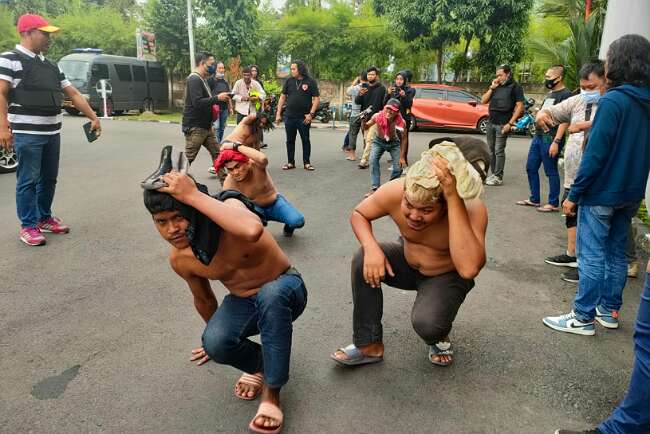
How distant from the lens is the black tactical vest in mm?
4539

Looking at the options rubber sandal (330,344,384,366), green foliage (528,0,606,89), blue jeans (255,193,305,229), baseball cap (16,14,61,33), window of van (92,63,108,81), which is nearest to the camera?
rubber sandal (330,344,384,366)

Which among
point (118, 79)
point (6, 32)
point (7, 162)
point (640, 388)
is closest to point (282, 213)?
point (640, 388)

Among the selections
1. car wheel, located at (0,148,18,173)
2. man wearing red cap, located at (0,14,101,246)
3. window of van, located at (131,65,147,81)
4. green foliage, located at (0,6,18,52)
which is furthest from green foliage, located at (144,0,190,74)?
man wearing red cap, located at (0,14,101,246)

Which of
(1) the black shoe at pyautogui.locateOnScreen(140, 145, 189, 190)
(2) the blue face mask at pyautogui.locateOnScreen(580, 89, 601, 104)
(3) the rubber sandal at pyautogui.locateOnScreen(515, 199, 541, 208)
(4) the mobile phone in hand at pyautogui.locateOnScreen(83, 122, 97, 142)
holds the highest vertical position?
(2) the blue face mask at pyautogui.locateOnScreen(580, 89, 601, 104)

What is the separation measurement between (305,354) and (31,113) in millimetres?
3555

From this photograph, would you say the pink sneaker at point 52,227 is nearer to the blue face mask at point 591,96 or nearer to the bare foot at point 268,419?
the bare foot at point 268,419

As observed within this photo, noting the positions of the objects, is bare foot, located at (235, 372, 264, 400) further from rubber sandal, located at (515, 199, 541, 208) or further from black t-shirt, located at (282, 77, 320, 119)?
black t-shirt, located at (282, 77, 320, 119)

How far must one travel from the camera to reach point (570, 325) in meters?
3.29

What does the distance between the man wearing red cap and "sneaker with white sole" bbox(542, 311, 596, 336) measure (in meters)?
4.53

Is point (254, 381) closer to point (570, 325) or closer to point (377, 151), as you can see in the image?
point (570, 325)

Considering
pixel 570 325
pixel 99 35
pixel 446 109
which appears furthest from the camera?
pixel 99 35

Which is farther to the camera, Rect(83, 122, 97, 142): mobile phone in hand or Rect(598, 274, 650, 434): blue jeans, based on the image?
Rect(83, 122, 97, 142): mobile phone in hand

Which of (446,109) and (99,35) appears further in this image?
(99,35)

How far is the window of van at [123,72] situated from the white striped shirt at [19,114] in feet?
58.2
